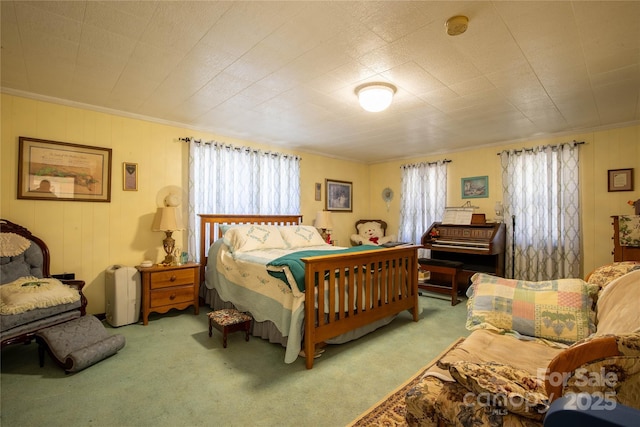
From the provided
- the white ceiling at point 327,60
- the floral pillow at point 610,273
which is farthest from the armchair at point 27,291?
the floral pillow at point 610,273

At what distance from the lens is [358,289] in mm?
2742

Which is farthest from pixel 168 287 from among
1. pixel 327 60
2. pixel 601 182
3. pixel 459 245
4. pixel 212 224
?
pixel 601 182

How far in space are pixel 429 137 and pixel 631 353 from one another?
4006 mm

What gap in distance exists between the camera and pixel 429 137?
4.45 meters

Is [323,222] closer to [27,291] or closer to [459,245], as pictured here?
[459,245]

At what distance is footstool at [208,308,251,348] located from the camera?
263cm

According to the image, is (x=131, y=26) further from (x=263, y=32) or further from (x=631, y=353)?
(x=631, y=353)

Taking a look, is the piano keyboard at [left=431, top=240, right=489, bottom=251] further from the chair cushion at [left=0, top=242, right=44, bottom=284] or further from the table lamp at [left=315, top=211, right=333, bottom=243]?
the chair cushion at [left=0, top=242, right=44, bottom=284]

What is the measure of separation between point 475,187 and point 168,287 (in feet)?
15.4

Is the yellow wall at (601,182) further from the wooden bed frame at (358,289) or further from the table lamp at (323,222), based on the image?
the table lamp at (323,222)

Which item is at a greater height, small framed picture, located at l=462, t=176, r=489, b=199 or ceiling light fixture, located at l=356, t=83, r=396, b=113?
ceiling light fixture, located at l=356, t=83, r=396, b=113

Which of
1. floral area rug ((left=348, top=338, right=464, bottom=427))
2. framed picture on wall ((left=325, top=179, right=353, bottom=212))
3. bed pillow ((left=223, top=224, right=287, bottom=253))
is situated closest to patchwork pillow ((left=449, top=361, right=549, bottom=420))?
floral area rug ((left=348, top=338, right=464, bottom=427))

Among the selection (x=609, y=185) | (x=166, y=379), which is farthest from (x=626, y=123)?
(x=166, y=379)

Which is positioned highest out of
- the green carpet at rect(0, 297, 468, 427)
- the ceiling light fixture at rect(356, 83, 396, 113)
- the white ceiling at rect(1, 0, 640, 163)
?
the white ceiling at rect(1, 0, 640, 163)
